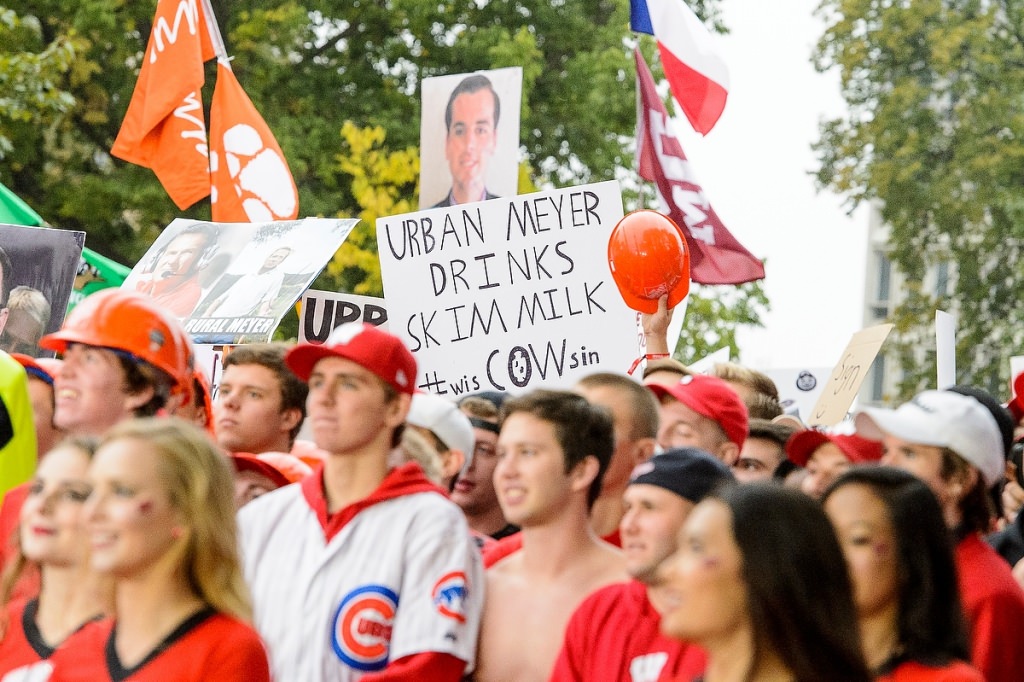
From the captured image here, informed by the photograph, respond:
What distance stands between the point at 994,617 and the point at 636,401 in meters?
1.58

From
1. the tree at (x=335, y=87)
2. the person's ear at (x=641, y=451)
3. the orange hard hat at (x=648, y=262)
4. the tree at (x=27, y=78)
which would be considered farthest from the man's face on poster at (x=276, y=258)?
the tree at (x=335, y=87)

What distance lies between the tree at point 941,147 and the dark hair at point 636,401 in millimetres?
20750

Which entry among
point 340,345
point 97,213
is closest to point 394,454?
point 340,345

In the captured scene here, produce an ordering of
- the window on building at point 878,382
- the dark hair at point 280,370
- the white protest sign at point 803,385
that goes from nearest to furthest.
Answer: the dark hair at point 280,370 < the white protest sign at point 803,385 < the window on building at point 878,382

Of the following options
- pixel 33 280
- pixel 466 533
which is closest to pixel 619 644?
pixel 466 533

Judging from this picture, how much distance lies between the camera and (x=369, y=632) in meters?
4.79

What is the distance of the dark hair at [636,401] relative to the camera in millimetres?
5805

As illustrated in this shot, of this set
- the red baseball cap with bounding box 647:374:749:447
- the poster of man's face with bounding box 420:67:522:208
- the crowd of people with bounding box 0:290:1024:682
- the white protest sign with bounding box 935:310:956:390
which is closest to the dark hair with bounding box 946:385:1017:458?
the crowd of people with bounding box 0:290:1024:682

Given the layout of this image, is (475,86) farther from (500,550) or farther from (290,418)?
(500,550)

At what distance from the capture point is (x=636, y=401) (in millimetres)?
5828

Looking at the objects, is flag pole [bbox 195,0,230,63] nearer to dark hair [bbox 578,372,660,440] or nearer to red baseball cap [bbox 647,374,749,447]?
red baseball cap [bbox 647,374,749,447]

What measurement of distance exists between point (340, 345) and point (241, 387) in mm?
1500

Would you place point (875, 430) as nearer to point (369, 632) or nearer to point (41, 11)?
point (369, 632)

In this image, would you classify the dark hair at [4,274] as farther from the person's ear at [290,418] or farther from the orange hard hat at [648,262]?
the orange hard hat at [648,262]
